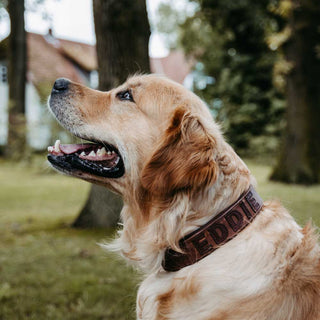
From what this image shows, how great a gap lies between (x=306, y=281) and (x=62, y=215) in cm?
672

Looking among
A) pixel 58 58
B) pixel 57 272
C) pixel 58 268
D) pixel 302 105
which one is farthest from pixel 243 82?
pixel 57 272

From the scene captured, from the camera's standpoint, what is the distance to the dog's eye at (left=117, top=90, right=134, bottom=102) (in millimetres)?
2838

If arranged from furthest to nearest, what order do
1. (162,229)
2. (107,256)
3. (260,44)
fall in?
1. (260,44)
2. (107,256)
3. (162,229)

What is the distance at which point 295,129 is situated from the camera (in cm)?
1238

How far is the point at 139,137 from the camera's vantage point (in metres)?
2.62

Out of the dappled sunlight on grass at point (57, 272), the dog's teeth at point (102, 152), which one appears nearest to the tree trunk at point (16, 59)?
the dappled sunlight on grass at point (57, 272)

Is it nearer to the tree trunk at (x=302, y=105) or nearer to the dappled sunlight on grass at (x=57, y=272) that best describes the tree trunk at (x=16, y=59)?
the dappled sunlight on grass at (x=57, y=272)

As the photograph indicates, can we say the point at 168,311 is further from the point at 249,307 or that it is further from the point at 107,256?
the point at 107,256

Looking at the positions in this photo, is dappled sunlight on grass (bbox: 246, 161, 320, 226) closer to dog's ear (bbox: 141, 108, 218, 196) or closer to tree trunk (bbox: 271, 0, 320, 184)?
tree trunk (bbox: 271, 0, 320, 184)

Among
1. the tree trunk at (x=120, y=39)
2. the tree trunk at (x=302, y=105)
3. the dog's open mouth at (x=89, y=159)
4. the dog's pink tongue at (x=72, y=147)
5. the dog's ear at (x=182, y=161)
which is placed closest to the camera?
the dog's ear at (x=182, y=161)

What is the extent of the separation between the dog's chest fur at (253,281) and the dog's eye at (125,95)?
1.27 m

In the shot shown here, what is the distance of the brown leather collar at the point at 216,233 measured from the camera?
2109 mm

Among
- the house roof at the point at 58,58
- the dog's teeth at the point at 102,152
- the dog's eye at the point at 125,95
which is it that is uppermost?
the dog's eye at the point at 125,95

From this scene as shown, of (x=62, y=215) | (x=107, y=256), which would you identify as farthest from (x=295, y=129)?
(x=107, y=256)
